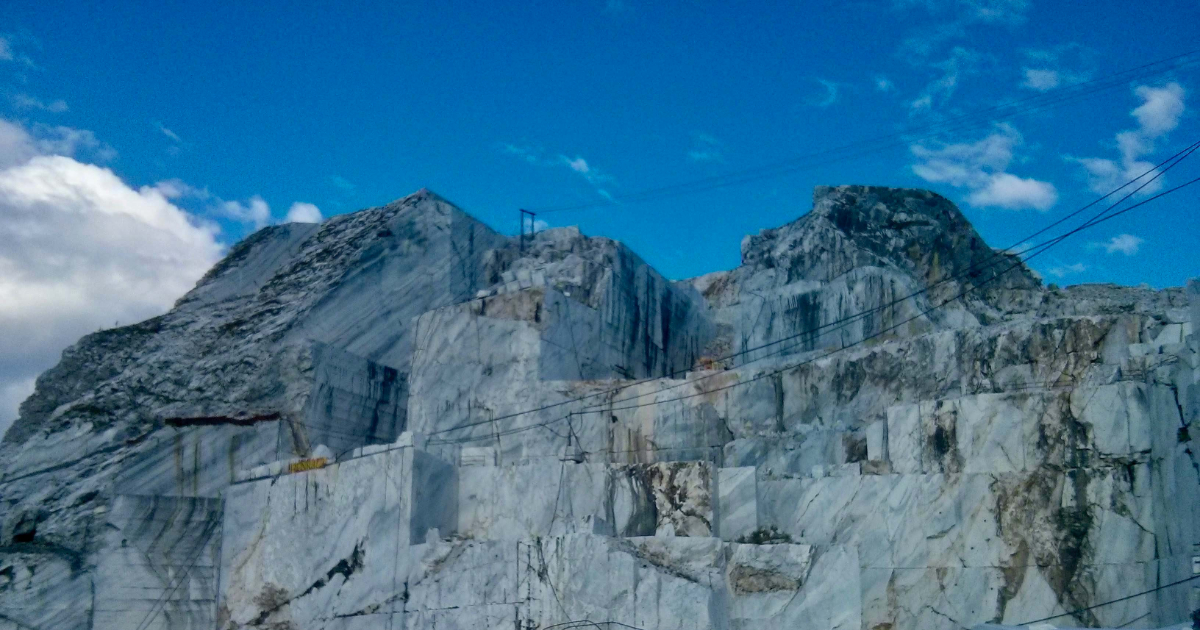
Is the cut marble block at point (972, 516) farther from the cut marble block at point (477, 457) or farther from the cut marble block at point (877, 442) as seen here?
the cut marble block at point (477, 457)

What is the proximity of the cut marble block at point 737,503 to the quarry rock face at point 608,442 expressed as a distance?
2.9 inches

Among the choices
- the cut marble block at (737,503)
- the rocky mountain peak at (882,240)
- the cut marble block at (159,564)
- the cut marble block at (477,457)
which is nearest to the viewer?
the cut marble block at (737,503)

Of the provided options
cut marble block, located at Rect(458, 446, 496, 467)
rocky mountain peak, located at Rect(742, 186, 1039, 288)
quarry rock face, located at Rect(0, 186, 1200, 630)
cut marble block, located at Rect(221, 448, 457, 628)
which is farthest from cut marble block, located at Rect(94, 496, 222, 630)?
rocky mountain peak, located at Rect(742, 186, 1039, 288)

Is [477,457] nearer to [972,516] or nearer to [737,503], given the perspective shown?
[737,503]

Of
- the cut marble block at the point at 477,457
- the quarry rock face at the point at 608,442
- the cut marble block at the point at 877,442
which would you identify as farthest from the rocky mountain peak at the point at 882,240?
the cut marble block at the point at 477,457

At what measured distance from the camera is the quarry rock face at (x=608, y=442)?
26203 mm

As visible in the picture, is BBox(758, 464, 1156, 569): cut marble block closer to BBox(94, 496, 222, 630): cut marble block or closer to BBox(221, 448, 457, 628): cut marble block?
BBox(221, 448, 457, 628): cut marble block

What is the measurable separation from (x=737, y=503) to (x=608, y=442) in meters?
5.39

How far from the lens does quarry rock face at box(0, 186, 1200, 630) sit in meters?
26.2

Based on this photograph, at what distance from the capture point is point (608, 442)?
33.2m

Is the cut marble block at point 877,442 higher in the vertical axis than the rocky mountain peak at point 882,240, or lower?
lower

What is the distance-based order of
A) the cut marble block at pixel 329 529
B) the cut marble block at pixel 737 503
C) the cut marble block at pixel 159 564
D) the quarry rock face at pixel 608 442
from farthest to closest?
1. the cut marble block at pixel 159 564
2. the cut marble block at pixel 329 529
3. the cut marble block at pixel 737 503
4. the quarry rock face at pixel 608 442

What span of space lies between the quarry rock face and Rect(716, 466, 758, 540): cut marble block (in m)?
0.07

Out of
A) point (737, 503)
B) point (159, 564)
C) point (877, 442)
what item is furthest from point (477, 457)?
point (877, 442)
